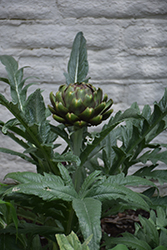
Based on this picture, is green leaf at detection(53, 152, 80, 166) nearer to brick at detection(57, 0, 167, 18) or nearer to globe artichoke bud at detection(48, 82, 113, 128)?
globe artichoke bud at detection(48, 82, 113, 128)

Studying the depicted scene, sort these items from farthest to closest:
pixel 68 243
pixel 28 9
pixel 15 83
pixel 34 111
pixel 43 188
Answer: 1. pixel 28 9
2. pixel 15 83
3. pixel 34 111
4. pixel 43 188
5. pixel 68 243

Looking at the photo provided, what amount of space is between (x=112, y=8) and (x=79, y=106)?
599 mm

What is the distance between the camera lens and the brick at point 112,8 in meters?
0.98

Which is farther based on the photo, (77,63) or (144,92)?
(144,92)

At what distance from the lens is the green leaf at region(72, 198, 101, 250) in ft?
1.34

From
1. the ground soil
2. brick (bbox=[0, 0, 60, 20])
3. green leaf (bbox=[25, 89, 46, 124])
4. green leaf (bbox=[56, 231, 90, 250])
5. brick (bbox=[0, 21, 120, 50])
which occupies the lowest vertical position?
the ground soil

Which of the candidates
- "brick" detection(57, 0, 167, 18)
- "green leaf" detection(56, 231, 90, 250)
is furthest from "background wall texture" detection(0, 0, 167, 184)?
"green leaf" detection(56, 231, 90, 250)

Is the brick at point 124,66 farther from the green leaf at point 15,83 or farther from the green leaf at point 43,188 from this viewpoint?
the green leaf at point 43,188

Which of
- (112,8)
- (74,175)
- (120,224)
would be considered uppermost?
(112,8)

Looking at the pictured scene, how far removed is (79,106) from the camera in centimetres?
56

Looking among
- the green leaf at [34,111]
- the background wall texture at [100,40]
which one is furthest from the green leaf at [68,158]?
the background wall texture at [100,40]

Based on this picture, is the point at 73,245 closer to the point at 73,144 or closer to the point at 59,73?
the point at 73,144

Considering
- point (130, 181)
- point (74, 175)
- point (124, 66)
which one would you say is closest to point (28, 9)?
point (124, 66)

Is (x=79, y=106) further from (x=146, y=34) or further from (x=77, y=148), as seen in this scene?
(x=146, y=34)
